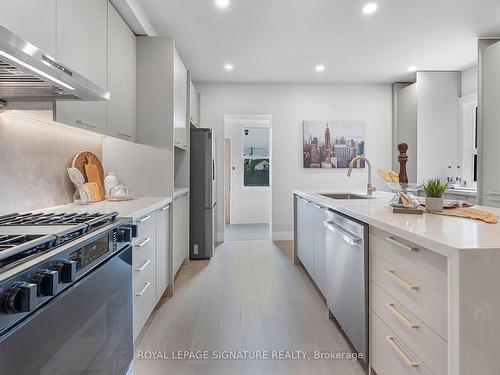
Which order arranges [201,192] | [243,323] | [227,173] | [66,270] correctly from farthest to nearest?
[227,173], [201,192], [243,323], [66,270]

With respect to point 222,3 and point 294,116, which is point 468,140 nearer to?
point 294,116

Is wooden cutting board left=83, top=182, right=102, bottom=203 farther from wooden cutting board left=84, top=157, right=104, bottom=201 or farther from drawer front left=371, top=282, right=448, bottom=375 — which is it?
drawer front left=371, top=282, right=448, bottom=375

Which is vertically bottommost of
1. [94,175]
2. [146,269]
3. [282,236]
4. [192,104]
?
[282,236]

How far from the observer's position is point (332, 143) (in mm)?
5652

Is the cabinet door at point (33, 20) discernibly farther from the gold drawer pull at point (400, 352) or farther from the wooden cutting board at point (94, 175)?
the gold drawer pull at point (400, 352)

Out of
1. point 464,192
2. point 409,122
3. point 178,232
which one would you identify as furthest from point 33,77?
point 409,122

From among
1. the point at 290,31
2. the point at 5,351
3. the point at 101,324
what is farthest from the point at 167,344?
the point at 290,31

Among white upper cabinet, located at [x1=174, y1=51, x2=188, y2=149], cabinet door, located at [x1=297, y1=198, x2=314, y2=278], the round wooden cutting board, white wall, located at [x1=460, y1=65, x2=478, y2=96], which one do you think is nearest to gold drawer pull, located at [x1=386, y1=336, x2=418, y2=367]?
cabinet door, located at [x1=297, y1=198, x2=314, y2=278]

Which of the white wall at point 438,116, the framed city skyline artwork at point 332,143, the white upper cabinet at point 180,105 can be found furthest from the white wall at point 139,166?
the white wall at point 438,116

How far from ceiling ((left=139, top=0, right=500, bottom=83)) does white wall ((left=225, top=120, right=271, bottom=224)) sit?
8.24 ft

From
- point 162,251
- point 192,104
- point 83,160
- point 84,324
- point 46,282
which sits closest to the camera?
point 46,282

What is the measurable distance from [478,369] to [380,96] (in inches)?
211

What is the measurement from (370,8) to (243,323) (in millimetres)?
2970

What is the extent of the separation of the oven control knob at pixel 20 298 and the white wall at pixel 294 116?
15.3 ft
